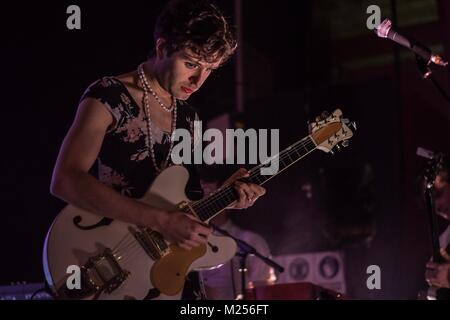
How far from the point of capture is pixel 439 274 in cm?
325

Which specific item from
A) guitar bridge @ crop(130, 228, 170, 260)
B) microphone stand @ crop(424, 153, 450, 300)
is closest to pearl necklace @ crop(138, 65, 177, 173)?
guitar bridge @ crop(130, 228, 170, 260)

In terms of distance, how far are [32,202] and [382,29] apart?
1857 mm

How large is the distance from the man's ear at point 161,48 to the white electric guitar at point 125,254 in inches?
17.2

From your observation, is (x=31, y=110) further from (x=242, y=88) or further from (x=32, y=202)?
(x=242, y=88)

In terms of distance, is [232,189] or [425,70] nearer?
[232,189]

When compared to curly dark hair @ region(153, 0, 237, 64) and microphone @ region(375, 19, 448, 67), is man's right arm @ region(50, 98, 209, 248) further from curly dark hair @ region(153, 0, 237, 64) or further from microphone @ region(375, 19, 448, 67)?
microphone @ region(375, 19, 448, 67)

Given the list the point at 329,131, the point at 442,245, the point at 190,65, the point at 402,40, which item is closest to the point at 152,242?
the point at 190,65

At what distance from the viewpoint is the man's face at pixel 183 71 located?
2398mm

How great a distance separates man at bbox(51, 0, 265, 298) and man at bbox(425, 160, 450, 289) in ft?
4.11

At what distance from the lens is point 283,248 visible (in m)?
5.41

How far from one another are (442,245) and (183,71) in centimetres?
223

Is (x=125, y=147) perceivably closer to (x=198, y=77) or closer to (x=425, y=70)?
(x=198, y=77)

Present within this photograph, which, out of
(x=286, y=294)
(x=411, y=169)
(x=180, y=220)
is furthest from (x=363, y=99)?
(x=180, y=220)

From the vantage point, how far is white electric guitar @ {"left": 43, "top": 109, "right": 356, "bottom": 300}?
221cm
